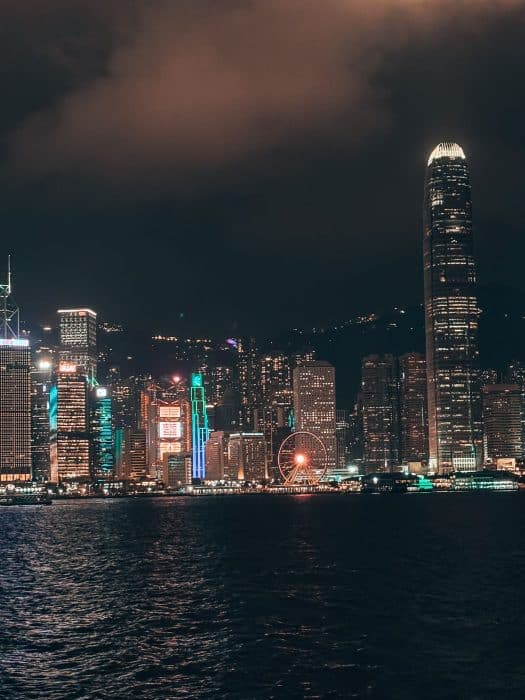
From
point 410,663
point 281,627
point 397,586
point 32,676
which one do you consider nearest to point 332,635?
point 281,627

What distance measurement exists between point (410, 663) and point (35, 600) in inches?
1238

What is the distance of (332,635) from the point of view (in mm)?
53000

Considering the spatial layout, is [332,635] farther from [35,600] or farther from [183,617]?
[35,600]

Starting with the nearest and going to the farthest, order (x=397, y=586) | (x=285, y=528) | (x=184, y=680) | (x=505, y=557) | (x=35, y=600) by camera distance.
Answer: (x=184, y=680) < (x=35, y=600) < (x=397, y=586) < (x=505, y=557) < (x=285, y=528)

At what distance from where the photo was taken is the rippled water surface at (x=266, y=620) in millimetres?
42719

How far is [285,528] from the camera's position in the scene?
149 metres

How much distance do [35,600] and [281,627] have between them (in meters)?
20.6

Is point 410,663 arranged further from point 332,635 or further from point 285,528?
point 285,528

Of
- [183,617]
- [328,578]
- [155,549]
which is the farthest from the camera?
[155,549]

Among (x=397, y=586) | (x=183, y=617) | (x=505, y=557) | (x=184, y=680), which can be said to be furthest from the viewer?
(x=505, y=557)

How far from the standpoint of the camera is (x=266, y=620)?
58000 mm

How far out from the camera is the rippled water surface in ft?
140

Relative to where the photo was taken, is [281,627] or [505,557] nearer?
[281,627]

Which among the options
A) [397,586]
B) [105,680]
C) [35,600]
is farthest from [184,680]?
[397,586]
